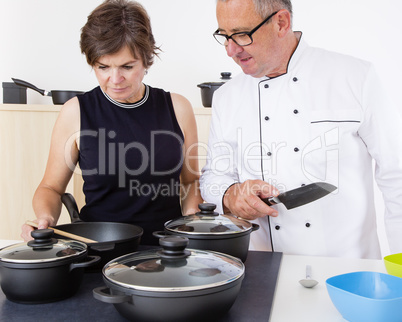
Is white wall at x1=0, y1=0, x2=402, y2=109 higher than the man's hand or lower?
higher

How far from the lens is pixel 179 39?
3484 mm

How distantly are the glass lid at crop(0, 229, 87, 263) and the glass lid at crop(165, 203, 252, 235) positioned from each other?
0.23 metres

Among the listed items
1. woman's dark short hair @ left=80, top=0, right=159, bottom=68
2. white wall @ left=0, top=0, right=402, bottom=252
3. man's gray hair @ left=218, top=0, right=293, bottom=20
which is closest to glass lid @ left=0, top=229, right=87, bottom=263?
woman's dark short hair @ left=80, top=0, right=159, bottom=68

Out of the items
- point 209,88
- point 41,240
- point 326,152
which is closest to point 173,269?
point 41,240

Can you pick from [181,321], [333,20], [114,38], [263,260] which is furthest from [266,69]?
[333,20]

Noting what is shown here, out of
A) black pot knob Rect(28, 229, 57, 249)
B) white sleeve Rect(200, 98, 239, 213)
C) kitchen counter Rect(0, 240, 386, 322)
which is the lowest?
kitchen counter Rect(0, 240, 386, 322)

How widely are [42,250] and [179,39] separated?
2789 mm

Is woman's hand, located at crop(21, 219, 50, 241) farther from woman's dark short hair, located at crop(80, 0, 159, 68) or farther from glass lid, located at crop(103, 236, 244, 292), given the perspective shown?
woman's dark short hair, located at crop(80, 0, 159, 68)

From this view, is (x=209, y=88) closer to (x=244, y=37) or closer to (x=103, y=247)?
(x=244, y=37)

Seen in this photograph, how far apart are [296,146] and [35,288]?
3.35ft

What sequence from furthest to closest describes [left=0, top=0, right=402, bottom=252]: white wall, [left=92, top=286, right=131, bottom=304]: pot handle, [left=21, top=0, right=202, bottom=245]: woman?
[left=0, top=0, right=402, bottom=252]: white wall, [left=21, top=0, right=202, bottom=245]: woman, [left=92, top=286, right=131, bottom=304]: pot handle

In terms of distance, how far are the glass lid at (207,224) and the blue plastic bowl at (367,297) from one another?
27cm

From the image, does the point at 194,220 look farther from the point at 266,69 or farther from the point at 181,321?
the point at 266,69

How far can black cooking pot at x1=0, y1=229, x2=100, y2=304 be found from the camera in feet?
2.88
